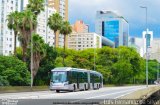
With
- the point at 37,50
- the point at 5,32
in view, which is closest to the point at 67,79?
the point at 37,50

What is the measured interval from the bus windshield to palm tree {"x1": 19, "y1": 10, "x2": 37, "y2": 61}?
21.8m

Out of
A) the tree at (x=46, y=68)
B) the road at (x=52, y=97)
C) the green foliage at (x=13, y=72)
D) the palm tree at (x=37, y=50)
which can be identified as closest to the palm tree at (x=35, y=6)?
the tree at (x=46, y=68)

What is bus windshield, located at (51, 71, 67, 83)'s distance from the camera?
176 ft

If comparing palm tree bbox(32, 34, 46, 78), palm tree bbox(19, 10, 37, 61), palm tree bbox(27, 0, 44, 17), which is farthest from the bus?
palm tree bbox(27, 0, 44, 17)

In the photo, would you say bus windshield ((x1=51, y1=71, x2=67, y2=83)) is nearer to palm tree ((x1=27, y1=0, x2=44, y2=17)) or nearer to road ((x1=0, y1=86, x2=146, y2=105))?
road ((x1=0, y1=86, x2=146, y2=105))

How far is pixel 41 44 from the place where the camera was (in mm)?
75125

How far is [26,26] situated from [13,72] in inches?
450

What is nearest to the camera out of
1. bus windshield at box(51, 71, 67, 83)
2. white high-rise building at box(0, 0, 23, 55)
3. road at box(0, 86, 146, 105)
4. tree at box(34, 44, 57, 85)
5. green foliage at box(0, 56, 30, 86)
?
road at box(0, 86, 146, 105)

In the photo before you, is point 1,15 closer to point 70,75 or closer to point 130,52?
point 130,52

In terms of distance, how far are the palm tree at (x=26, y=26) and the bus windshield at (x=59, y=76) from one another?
2180cm

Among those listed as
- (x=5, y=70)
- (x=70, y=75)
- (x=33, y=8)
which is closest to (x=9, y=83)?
(x=5, y=70)

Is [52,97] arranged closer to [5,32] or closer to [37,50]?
[37,50]

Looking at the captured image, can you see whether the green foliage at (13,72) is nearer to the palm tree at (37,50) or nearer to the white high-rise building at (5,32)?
the palm tree at (37,50)

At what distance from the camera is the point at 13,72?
66.5 m
